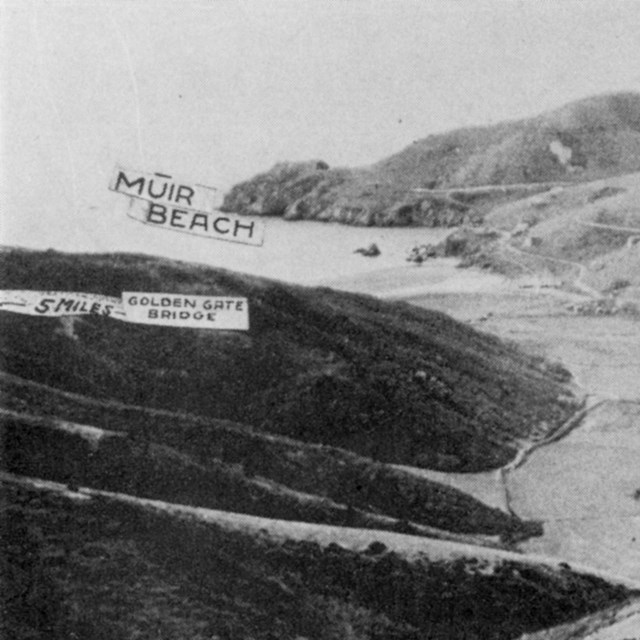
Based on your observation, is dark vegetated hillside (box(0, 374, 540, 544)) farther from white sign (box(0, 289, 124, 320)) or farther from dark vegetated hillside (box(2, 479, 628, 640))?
white sign (box(0, 289, 124, 320))

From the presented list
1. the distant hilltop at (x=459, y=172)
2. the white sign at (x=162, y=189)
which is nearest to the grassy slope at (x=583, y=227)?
the distant hilltop at (x=459, y=172)

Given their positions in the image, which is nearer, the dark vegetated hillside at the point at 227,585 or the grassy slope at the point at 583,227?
the dark vegetated hillside at the point at 227,585

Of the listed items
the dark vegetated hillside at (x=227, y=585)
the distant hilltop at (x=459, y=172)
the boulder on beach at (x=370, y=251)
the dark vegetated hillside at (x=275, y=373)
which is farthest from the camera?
the boulder on beach at (x=370, y=251)

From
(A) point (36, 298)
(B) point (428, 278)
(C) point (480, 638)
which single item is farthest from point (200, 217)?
(C) point (480, 638)

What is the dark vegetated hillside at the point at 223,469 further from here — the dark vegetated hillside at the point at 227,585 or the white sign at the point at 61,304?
the white sign at the point at 61,304

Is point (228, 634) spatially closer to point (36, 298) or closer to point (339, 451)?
point (339, 451)

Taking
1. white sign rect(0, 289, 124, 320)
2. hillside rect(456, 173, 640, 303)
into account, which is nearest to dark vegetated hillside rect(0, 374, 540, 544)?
white sign rect(0, 289, 124, 320)
